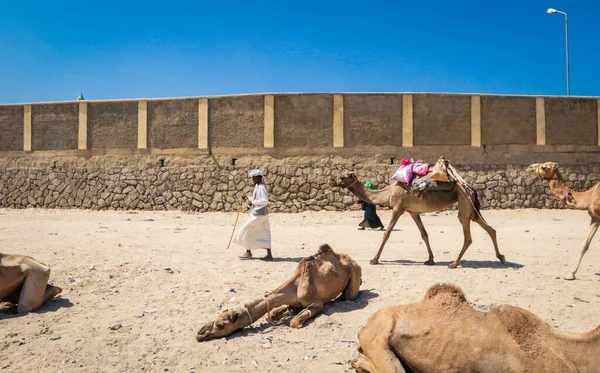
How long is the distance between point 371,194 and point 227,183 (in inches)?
465

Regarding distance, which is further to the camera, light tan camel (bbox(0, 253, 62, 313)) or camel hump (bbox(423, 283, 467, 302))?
light tan camel (bbox(0, 253, 62, 313))

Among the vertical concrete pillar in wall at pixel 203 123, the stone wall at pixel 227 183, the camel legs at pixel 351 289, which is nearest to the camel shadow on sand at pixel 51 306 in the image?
the camel legs at pixel 351 289

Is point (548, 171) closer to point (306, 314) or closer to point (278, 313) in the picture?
point (306, 314)

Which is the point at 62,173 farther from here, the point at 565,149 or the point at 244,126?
the point at 565,149

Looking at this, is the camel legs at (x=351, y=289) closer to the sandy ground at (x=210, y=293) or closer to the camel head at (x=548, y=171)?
the sandy ground at (x=210, y=293)

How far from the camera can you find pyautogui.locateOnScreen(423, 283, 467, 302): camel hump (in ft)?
10.6

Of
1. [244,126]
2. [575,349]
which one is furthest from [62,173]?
[575,349]

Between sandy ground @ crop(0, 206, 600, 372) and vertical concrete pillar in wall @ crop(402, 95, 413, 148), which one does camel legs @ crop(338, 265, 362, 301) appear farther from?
vertical concrete pillar in wall @ crop(402, 95, 413, 148)

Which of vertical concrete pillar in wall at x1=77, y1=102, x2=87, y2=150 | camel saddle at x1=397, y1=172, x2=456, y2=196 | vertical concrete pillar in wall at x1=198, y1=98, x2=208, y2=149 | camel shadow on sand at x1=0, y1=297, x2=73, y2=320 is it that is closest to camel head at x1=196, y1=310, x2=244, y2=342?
camel shadow on sand at x1=0, y1=297, x2=73, y2=320

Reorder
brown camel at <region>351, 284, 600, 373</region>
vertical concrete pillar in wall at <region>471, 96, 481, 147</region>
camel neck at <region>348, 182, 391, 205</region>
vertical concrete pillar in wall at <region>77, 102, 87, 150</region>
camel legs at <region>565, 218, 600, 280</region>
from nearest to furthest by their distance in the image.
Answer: brown camel at <region>351, 284, 600, 373</region>
camel legs at <region>565, 218, 600, 280</region>
camel neck at <region>348, 182, 391, 205</region>
vertical concrete pillar in wall at <region>471, 96, 481, 147</region>
vertical concrete pillar in wall at <region>77, 102, 87, 150</region>

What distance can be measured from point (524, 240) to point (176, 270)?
27.1 ft

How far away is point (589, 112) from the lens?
2044 centimetres

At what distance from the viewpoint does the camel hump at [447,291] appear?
323 centimetres

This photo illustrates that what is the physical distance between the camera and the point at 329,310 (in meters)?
5.43
